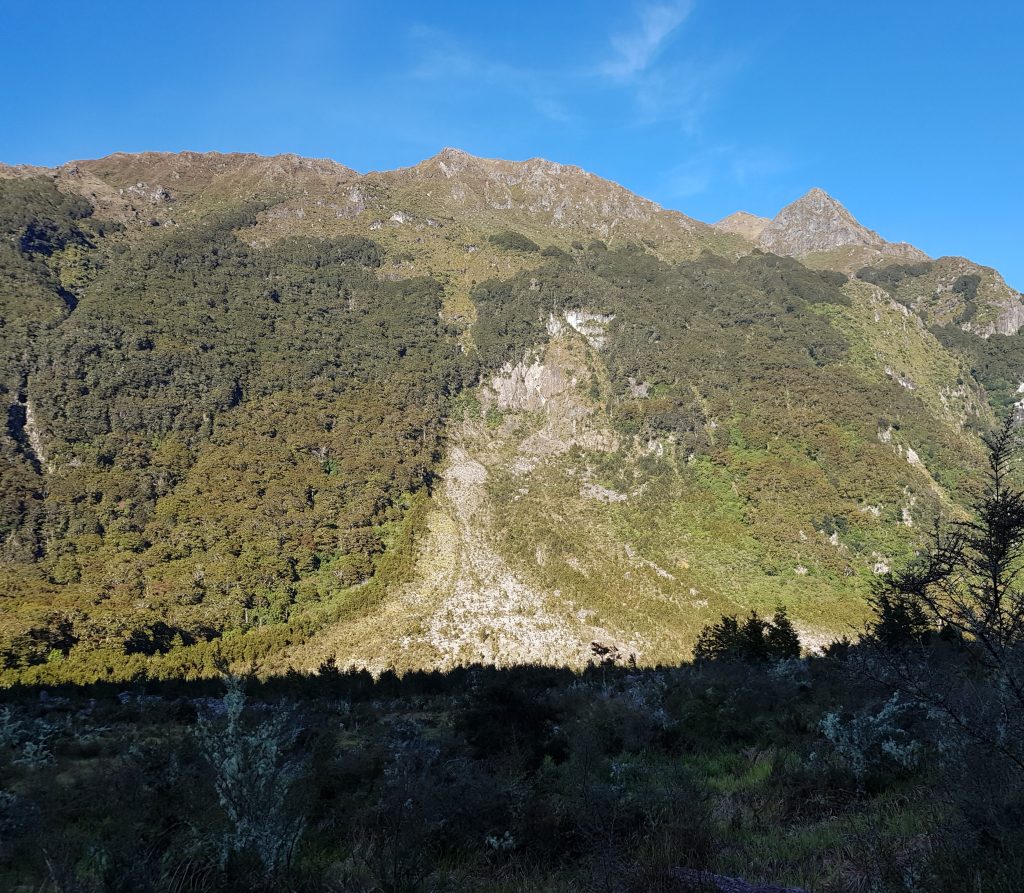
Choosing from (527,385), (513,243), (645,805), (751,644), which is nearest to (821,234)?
(513,243)

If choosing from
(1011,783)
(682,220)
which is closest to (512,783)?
(1011,783)

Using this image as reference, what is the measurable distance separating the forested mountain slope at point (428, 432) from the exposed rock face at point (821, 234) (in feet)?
196

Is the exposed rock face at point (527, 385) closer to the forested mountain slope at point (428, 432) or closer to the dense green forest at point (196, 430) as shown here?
the forested mountain slope at point (428, 432)

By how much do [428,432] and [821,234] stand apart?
193237 millimetres

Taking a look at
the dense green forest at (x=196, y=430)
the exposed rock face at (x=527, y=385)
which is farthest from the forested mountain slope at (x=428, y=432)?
the exposed rock face at (x=527, y=385)

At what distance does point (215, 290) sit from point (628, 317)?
77.0 m

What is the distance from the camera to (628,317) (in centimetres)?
9438

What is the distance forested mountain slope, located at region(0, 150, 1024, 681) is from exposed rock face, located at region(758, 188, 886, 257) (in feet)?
196

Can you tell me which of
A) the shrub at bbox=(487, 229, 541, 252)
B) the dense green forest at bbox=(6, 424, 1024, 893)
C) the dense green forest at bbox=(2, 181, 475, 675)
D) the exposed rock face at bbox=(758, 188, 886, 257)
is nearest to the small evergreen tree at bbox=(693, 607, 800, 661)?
the dense green forest at bbox=(6, 424, 1024, 893)

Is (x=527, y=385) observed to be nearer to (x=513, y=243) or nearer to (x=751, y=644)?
(x=513, y=243)

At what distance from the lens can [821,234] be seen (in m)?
191

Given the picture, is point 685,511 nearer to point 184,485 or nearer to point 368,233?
point 184,485

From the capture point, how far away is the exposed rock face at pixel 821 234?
615ft

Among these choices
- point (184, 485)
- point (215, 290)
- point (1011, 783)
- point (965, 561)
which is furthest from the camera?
point (215, 290)
